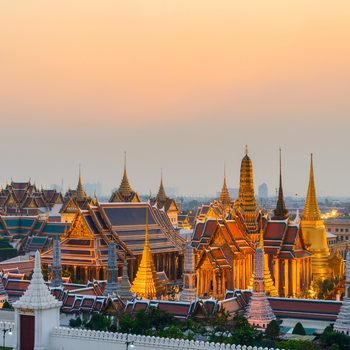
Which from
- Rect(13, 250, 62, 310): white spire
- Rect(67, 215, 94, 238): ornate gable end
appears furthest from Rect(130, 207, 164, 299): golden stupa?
Rect(67, 215, 94, 238): ornate gable end

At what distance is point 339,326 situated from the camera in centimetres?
2900

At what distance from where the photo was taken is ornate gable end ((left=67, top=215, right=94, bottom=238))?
159ft

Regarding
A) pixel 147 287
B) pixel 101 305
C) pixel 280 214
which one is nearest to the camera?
pixel 101 305

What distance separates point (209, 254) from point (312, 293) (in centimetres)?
743

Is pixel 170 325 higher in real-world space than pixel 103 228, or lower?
lower

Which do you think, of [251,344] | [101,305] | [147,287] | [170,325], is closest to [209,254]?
[147,287]

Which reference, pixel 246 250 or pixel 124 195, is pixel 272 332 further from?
pixel 124 195

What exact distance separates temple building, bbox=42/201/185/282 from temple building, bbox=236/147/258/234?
852cm

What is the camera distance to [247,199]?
46.2 meters

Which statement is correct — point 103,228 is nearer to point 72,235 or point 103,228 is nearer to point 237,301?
point 72,235

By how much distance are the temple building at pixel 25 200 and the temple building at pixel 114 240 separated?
4388 cm

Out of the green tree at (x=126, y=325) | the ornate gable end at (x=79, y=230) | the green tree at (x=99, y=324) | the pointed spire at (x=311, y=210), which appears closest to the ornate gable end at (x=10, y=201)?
the ornate gable end at (x=79, y=230)

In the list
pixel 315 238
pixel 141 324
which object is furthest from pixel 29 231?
pixel 141 324

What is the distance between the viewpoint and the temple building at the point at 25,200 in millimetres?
97375
